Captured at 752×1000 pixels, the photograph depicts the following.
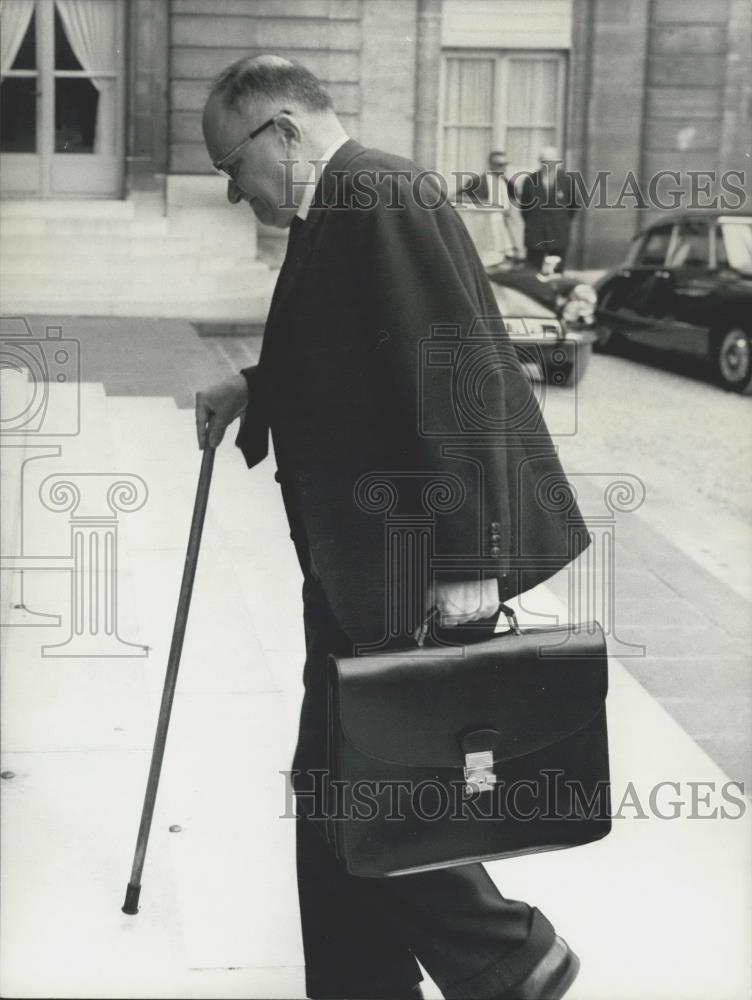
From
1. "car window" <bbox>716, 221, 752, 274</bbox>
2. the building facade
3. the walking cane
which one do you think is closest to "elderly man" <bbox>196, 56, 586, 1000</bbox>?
the walking cane

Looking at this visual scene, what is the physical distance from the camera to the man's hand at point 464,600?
7.98ft

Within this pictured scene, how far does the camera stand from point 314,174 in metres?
2.48

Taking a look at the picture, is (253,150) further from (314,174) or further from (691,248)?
(691,248)

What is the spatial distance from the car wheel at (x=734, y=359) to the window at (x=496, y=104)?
6.96 feet

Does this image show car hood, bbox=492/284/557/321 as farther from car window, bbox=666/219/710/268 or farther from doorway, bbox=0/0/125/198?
doorway, bbox=0/0/125/198

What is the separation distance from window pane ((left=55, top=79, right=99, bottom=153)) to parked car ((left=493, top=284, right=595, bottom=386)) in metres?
3.39

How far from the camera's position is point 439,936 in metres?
2.61

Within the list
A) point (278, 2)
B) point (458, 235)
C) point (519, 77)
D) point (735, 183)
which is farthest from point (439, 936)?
point (735, 183)

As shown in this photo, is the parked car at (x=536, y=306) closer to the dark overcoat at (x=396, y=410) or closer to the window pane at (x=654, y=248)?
the window pane at (x=654, y=248)

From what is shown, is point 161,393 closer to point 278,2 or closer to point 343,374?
point 278,2

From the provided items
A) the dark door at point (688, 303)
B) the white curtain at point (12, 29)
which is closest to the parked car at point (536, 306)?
the dark door at point (688, 303)

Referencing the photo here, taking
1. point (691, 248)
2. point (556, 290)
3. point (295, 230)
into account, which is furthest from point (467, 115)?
point (295, 230)

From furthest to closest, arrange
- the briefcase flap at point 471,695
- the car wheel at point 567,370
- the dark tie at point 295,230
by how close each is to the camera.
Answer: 1. the car wheel at point 567,370
2. the dark tie at point 295,230
3. the briefcase flap at point 471,695

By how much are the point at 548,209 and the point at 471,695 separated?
5766mm
